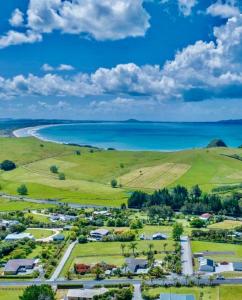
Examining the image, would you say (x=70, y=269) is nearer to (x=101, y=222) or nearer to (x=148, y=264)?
(x=148, y=264)

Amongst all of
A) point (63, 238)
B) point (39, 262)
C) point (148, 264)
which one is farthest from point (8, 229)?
point (148, 264)

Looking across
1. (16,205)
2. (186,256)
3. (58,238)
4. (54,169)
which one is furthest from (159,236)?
(54,169)

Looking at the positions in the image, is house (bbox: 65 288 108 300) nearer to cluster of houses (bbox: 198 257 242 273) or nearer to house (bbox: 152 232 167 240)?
cluster of houses (bbox: 198 257 242 273)

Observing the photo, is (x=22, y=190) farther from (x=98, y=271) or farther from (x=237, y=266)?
(x=237, y=266)

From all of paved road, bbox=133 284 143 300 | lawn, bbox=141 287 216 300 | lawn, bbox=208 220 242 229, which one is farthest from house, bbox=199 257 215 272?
lawn, bbox=208 220 242 229

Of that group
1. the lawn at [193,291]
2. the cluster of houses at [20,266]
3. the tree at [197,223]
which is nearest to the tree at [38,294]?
the lawn at [193,291]
